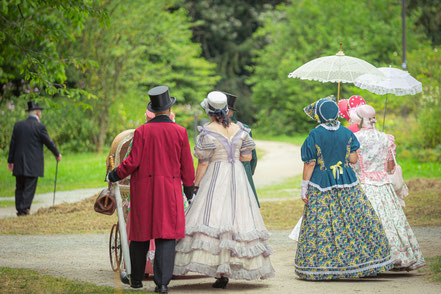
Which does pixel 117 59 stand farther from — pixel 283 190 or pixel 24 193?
pixel 24 193

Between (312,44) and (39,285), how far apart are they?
119ft

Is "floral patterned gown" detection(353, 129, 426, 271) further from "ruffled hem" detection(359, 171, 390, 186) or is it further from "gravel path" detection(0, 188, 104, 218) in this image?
"gravel path" detection(0, 188, 104, 218)

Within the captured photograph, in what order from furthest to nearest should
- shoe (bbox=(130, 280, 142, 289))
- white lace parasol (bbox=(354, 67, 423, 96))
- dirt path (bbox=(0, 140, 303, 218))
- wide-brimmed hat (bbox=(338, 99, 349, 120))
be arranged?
dirt path (bbox=(0, 140, 303, 218)), white lace parasol (bbox=(354, 67, 423, 96)), wide-brimmed hat (bbox=(338, 99, 349, 120)), shoe (bbox=(130, 280, 142, 289))

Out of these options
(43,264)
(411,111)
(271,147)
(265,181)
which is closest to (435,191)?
(265,181)

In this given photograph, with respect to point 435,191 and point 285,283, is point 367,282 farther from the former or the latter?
point 435,191

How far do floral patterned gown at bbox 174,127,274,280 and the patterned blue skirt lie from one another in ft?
2.30

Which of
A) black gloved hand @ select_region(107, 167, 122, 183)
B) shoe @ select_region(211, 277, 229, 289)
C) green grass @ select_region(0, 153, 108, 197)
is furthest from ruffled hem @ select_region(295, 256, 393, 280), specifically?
green grass @ select_region(0, 153, 108, 197)

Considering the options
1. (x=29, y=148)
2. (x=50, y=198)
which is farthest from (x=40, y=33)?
(x=50, y=198)

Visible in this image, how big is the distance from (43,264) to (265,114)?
37480 mm

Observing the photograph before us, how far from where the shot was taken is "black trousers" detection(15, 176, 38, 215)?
13.6 m

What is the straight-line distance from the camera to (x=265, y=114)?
45.9 m

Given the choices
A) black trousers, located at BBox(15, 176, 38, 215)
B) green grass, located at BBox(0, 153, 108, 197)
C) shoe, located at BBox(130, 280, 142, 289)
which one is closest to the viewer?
shoe, located at BBox(130, 280, 142, 289)

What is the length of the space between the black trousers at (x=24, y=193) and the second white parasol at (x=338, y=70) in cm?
618

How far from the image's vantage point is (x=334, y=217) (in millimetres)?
7812
